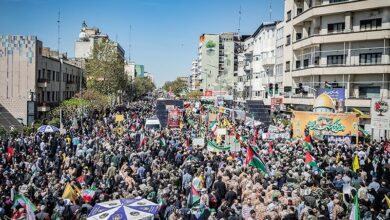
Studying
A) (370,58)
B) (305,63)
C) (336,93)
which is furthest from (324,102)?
(305,63)

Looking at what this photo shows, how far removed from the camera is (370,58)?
38094mm

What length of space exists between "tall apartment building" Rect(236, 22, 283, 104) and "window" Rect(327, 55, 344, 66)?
12578mm

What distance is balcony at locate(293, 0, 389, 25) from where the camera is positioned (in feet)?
122

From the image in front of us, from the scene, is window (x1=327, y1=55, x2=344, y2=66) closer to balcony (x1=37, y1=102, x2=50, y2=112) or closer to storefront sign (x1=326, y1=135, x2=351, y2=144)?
storefront sign (x1=326, y1=135, x2=351, y2=144)

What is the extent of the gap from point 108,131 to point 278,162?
18957mm

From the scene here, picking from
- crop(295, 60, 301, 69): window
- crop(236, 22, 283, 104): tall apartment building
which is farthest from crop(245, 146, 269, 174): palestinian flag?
crop(236, 22, 283, 104): tall apartment building

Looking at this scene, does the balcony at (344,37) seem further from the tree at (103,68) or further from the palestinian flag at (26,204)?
the palestinian flag at (26,204)

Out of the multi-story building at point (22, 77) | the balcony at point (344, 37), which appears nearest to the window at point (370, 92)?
the balcony at point (344, 37)

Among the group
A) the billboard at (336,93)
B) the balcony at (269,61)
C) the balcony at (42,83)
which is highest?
the balcony at (269,61)

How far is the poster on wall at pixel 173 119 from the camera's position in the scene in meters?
34.0

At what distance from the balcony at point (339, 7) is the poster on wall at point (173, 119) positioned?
1842 centimetres

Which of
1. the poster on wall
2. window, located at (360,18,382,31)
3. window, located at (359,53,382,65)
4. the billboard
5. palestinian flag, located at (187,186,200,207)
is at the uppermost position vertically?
window, located at (360,18,382,31)

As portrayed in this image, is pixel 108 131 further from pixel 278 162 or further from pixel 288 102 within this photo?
pixel 288 102

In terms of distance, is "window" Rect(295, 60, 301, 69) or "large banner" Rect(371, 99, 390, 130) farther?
"window" Rect(295, 60, 301, 69)
